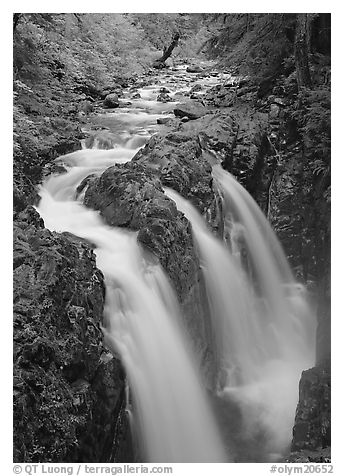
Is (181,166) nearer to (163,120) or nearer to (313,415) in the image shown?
(163,120)

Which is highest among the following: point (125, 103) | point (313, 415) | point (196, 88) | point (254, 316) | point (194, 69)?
point (194, 69)

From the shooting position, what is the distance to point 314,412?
482cm

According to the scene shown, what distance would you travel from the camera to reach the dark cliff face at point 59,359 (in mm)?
3354

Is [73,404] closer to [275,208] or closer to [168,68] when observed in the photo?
[275,208]

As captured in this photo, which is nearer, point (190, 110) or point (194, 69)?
point (190, 110)

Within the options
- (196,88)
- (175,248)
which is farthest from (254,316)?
(196,88)

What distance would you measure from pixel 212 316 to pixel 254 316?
0.94 metres

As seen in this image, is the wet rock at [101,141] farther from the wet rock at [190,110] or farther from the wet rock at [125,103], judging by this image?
the wet rock at [125,103]

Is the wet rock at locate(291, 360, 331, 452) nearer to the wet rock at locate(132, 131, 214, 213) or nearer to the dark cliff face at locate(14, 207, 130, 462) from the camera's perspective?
the dark cliff face at locate(14, 207, 130, 462)

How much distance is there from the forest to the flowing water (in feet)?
0.07

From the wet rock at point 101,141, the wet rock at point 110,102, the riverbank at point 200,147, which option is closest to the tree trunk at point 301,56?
the riverbank at point 200,147

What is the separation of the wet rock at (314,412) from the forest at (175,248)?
17 mm

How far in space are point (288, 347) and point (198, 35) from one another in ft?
20.9

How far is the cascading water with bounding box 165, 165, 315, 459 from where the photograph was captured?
5621 millimetres
